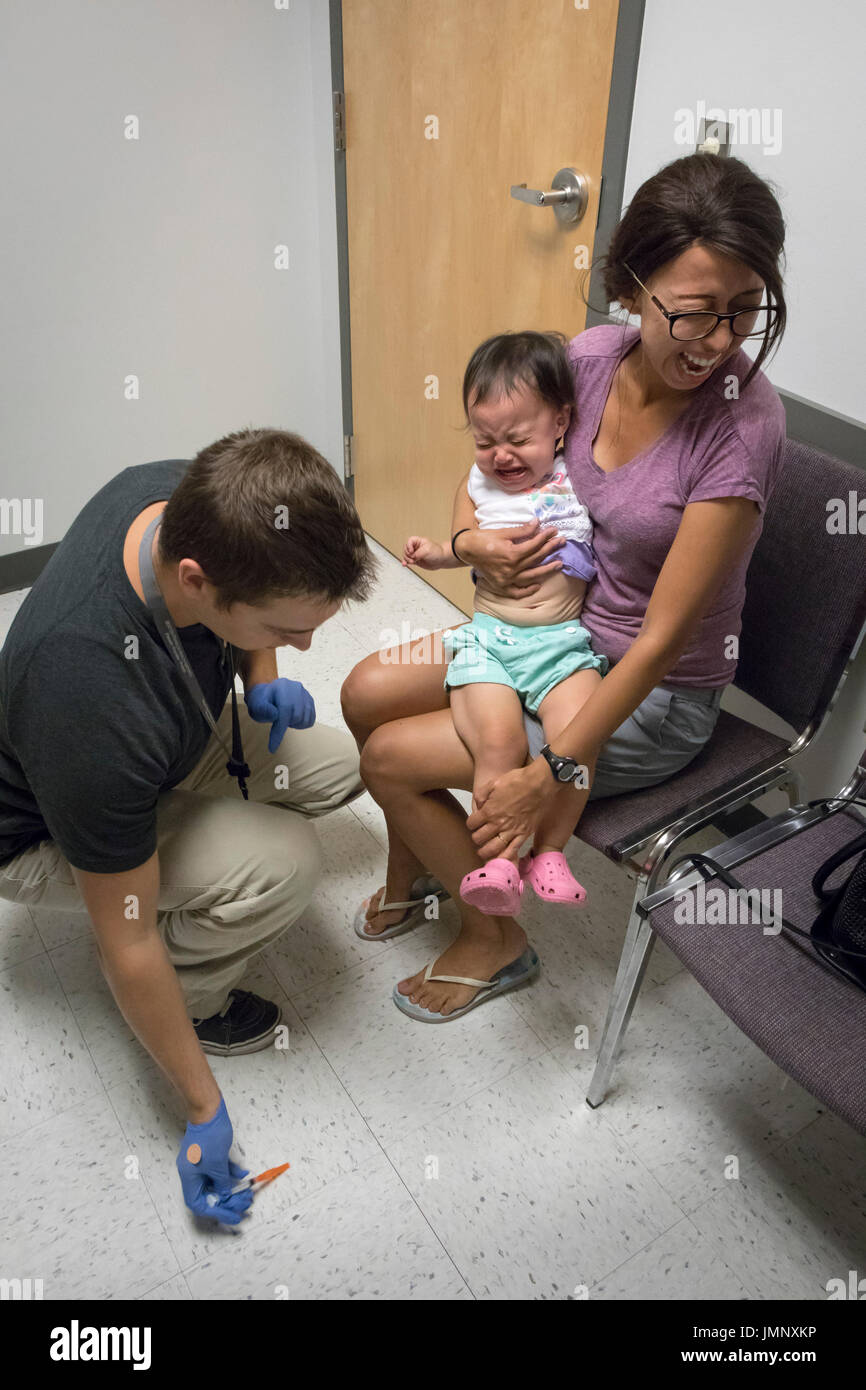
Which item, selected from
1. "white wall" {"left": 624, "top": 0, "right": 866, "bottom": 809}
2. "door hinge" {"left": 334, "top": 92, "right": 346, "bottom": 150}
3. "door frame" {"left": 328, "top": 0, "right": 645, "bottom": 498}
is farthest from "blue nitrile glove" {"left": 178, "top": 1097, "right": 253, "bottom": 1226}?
"door hinge" {"left": 334, "top": 92, "right": 346, "bottom": 150}

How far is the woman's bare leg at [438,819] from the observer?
1.46 meters

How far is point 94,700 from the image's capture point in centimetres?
110

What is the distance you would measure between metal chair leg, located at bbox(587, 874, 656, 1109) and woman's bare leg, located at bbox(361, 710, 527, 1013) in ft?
0.81

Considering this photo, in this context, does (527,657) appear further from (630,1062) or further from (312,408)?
(312,408)

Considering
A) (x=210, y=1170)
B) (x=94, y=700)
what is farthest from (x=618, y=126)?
(x=210, y=1170)

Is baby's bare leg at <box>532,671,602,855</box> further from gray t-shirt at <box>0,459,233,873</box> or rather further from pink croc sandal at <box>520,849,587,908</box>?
gray t-shirt at <box>0,459,233,873</box>

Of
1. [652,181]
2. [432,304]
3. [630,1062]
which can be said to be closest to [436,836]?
[630,1062]

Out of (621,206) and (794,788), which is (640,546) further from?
(621,206)

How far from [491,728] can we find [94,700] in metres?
0.55

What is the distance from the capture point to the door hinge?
2367 millimetres

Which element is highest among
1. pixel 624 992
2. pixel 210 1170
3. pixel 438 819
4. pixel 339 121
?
pixel 339 121

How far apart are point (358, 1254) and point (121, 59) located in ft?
8.14

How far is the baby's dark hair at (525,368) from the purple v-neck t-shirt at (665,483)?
51 millimetres

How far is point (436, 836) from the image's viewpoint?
4.96 feet
